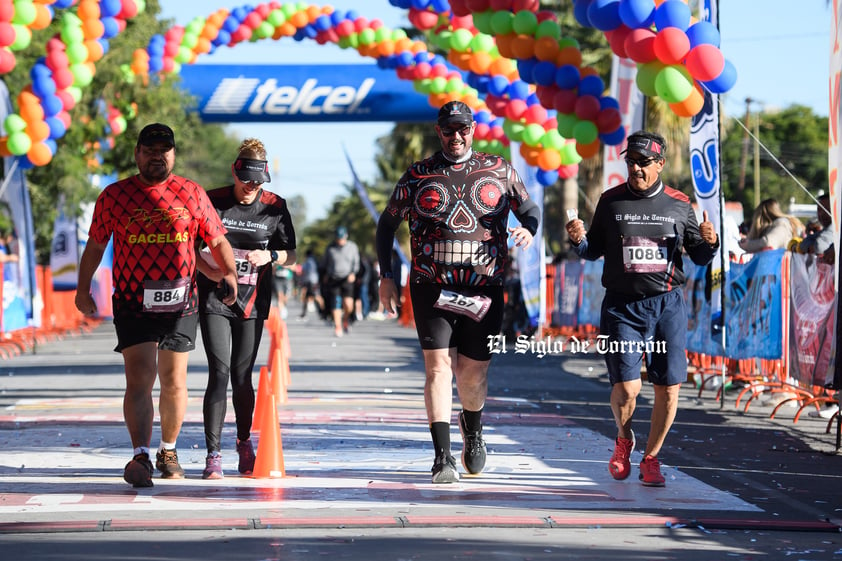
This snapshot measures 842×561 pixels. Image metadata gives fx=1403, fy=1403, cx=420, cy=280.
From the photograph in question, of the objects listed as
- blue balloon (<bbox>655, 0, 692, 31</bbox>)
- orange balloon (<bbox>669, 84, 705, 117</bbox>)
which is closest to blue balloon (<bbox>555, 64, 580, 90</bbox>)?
orange balloon (<bbox>669, 84, 705, 117</bbox>)

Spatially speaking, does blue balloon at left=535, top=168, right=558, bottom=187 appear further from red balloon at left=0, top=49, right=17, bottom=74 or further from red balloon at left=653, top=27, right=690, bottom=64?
red balloon at left=0, top=49, right=17, bottom=74

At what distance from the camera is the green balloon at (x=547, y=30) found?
1509 cm

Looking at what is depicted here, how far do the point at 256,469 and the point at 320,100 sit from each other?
74.3 ft

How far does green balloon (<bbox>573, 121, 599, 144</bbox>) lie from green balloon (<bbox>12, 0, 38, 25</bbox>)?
6643mm

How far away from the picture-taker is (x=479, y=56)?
19.2 metres

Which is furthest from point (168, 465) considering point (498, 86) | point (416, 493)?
point (498, 86)

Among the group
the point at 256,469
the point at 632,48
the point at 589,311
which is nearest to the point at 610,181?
the point at 632,48

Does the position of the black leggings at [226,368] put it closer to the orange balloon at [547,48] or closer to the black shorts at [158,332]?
the black shorts at [158,332]

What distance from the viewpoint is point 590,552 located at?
5.48m

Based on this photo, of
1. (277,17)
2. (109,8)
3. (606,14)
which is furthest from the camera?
(277,17)

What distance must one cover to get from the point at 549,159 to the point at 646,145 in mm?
10322

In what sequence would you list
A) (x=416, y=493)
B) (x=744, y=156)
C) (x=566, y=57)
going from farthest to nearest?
(x=744, y=156) < (x=566, y=57) < (x=416, y=493)

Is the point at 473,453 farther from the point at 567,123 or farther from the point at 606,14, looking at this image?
the point at 567,123

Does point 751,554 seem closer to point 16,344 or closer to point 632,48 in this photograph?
point 632,48
